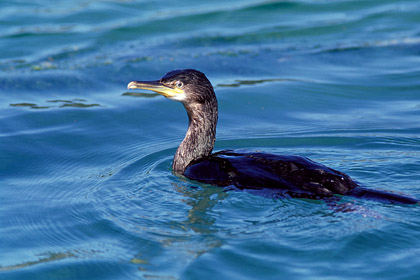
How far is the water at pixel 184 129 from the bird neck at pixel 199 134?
287mm

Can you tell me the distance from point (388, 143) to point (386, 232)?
2800mm

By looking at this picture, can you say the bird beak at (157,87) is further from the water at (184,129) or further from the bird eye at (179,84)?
the water at (184,129)

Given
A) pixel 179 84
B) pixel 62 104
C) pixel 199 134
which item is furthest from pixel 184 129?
pixel 62 104

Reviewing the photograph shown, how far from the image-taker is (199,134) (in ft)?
23.6

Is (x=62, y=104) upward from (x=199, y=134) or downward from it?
upward

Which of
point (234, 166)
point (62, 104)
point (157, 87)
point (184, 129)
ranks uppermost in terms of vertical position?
point (157, 87)

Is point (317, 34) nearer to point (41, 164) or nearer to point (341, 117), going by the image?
point (341, 117)

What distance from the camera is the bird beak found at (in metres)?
6.94

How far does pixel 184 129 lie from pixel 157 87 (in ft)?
6.73

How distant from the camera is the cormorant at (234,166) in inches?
237

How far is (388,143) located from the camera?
26.0ft

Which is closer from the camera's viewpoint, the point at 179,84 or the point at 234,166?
the point at 234,166

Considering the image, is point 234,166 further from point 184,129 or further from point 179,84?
point 184,129

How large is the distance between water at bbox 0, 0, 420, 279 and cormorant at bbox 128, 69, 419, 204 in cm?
14
